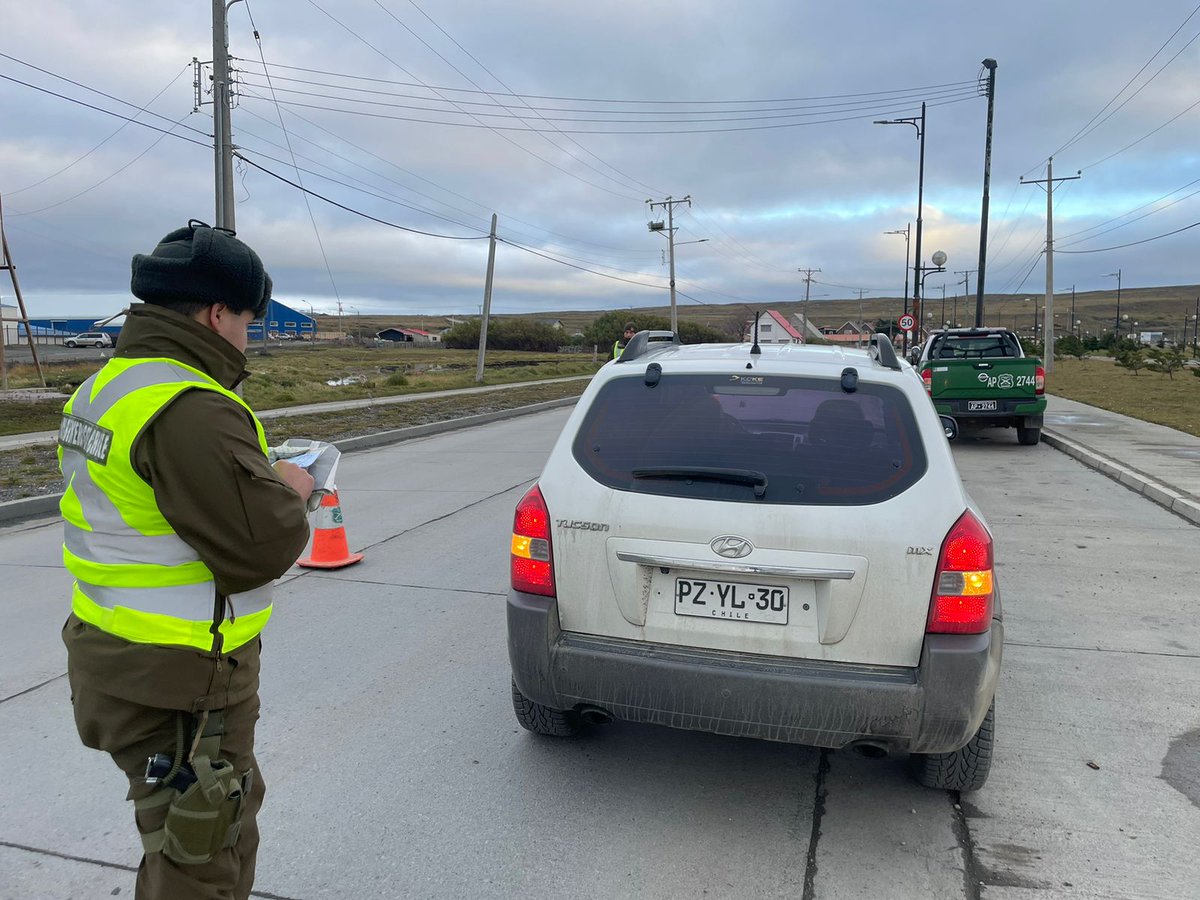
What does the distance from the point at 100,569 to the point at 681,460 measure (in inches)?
76.5

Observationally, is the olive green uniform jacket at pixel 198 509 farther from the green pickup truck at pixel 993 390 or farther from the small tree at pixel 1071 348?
the small tree at pixel 1071 348

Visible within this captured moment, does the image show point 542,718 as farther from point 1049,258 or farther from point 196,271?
point 1049,258

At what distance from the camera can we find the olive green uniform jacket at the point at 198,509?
1786mm

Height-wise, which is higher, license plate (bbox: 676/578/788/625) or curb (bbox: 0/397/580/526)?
license plate (bbox: 676/578/788/625)

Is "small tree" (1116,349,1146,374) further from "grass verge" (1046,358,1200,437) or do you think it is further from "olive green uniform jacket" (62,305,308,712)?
"olive green uniform jacket" (62,305,308,712)

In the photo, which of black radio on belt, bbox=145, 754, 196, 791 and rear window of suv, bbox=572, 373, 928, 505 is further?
rear window of suv, bbox=572, 373, 928, 505

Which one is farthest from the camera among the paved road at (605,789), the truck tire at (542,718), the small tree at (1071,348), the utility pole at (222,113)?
the small tree at (1071,348)

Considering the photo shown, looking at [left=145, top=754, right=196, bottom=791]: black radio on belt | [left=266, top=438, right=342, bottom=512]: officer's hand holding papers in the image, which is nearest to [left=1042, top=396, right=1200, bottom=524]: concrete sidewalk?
[left=266, top=438, right=342, bottom=512]: officer's hand holding papers

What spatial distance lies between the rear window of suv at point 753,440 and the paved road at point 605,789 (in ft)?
3.99

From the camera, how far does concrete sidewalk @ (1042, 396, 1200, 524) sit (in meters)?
9.33

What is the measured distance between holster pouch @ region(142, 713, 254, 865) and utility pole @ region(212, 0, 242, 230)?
56.4ft

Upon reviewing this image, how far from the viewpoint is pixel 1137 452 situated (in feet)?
40.3

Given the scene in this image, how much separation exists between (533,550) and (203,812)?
5.28 feet

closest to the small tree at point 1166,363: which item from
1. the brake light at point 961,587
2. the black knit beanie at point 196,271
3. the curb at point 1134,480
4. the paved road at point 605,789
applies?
the curb at point 1134,480
